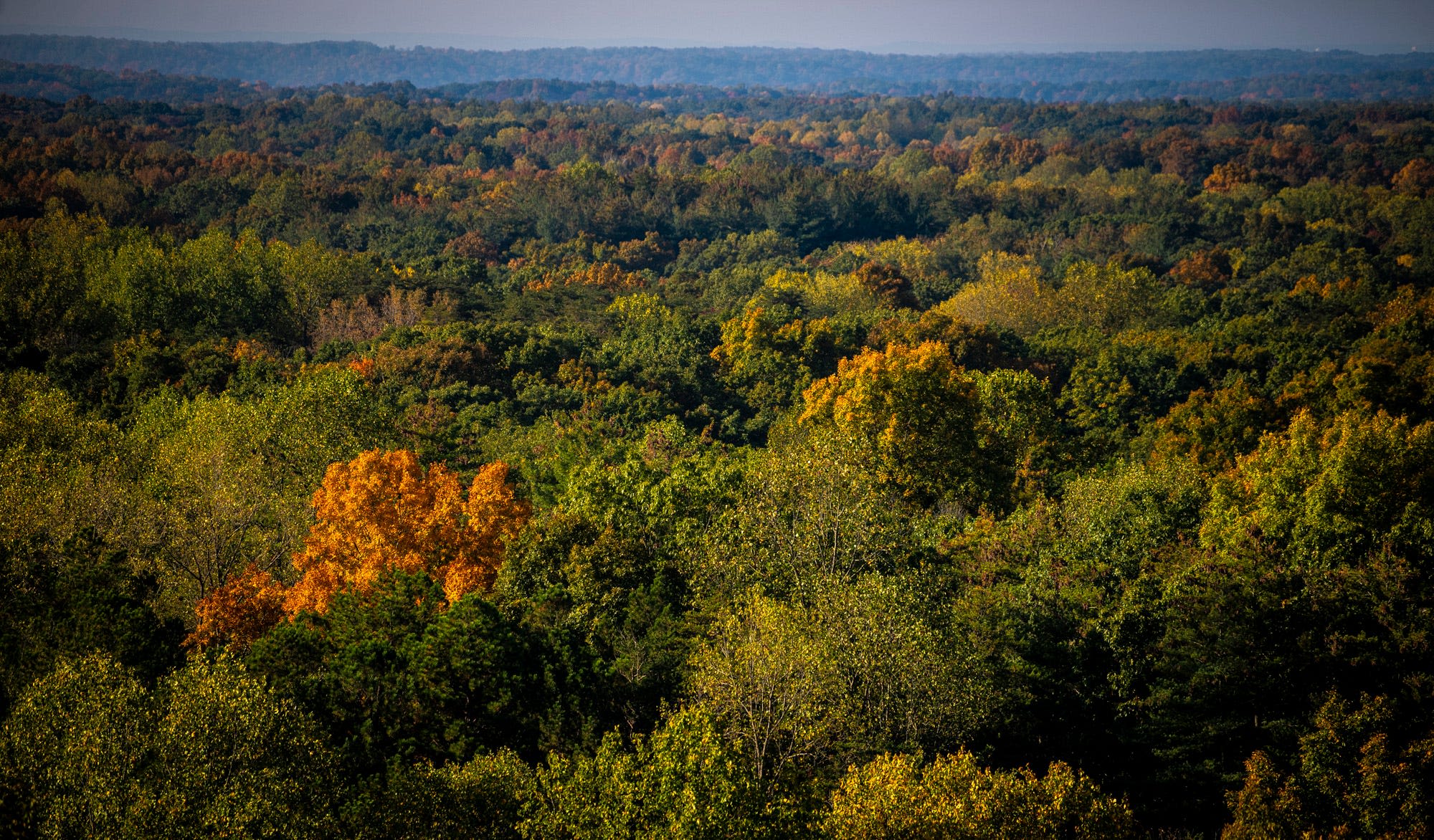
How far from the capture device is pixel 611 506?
1282 inches

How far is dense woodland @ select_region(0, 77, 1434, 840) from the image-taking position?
1862 centimetres

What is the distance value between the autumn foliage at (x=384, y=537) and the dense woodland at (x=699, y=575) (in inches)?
5.6

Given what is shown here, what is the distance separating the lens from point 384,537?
3173cm

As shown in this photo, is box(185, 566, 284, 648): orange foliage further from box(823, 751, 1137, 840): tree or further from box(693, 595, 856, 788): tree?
box(823, 751, 1137, 840): tree

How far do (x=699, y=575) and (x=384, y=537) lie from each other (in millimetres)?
10143

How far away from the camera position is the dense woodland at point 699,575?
18625 millimetres

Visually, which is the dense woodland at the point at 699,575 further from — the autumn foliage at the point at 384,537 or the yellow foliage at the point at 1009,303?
the yellow foliage at the point at 1009,303

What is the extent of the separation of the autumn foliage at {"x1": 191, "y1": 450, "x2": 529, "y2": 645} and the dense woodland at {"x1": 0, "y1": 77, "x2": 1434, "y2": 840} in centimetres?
14

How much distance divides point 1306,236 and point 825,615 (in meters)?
113

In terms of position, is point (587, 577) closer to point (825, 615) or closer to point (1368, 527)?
point (825, 615)

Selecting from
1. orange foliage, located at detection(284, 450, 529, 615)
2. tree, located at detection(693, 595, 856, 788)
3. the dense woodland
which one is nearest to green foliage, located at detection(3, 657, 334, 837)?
the dense woodland

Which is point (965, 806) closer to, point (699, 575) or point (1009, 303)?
point (699, 575)

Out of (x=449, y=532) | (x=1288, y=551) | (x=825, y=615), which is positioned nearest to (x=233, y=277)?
(x=449, y=532)

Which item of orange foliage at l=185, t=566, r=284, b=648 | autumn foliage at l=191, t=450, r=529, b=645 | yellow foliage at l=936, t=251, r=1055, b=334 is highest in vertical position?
yellow foliage at l=936, t=251, r=1055, b=334
